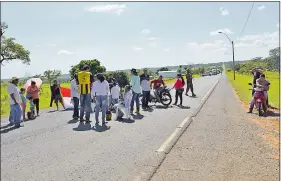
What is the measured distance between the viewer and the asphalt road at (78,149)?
6.34 meters

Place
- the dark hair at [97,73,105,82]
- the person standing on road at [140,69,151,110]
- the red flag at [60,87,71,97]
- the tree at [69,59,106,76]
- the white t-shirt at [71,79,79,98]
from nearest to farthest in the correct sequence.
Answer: the dark hair at [97,73,105,82], the white t-shirt at [71,79,79,98], the person standing on road at [140,69,151,110], the tree at [69,59,106,76], the red flag at [60,87,71,97]

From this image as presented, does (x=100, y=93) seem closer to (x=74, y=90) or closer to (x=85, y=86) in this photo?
(x=85, y=86)

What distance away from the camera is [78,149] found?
816cm

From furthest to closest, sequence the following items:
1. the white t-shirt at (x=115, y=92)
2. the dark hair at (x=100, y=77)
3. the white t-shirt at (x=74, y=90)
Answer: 1. the white t-shirt at (x=115, y=92)
2. the white t-shirt at (x=74, y=90)
3. the dark hair at (x=100, y=77)

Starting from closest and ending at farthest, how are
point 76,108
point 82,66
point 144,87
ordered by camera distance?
point 82,66 < point 76,108 < point 144,87

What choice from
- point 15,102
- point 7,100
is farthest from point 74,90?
point 7,100

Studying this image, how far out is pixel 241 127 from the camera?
37.6 ft

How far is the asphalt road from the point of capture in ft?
20.8

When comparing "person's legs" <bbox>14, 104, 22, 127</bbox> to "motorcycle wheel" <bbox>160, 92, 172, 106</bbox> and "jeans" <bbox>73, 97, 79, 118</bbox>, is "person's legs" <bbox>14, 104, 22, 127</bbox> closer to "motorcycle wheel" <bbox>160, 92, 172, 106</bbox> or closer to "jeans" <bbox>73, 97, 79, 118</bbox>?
"jeans" <bbox>73, 97, 79, 118</bbox>

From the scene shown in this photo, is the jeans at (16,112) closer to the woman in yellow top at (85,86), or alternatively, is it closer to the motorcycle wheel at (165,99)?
the woman in yellow top at (85,86)

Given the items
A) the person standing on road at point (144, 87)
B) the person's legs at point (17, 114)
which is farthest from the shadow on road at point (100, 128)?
the person standing on road at point (144, 87)

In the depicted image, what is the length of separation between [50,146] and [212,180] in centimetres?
429

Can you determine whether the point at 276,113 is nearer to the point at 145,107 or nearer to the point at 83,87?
→ the point at 145,107

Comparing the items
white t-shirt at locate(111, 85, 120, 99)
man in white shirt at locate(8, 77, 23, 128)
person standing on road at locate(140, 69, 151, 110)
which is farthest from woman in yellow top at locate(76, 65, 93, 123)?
person standing on road at locate(140, 69, 151, 110)
